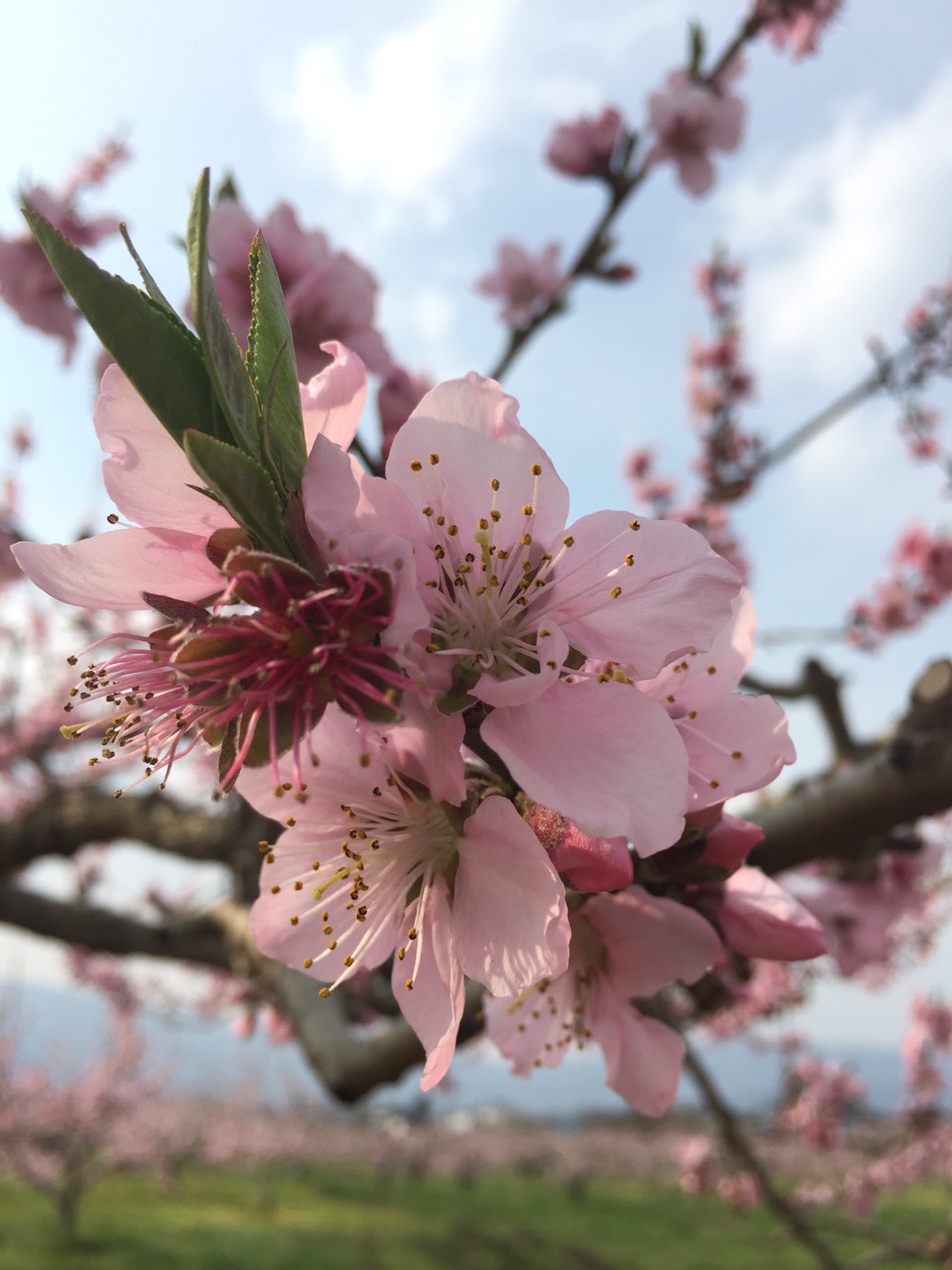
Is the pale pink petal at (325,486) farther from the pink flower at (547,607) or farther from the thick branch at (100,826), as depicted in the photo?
the thick branch at (100,826)

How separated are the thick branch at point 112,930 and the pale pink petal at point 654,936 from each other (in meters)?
2.15

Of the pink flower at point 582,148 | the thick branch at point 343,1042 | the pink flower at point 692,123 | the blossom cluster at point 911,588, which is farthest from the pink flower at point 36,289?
the blossom cluster at point 911,588

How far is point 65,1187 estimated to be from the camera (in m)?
9.49

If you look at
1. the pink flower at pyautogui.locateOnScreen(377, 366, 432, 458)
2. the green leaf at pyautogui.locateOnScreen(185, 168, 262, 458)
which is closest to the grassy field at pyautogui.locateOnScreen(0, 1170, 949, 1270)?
the pink flower at pyautogui.locateOnScreen(377, 366, 432, 458)

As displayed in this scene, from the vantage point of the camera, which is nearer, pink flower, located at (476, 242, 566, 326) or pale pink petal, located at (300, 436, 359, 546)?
pale pink petal, located at (300, 436, 359, 546)

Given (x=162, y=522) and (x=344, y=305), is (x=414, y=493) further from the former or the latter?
(x=344, y=305)

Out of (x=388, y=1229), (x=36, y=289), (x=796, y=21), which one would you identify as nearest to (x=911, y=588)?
(x=796, y=21)

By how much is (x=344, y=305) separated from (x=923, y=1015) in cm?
752

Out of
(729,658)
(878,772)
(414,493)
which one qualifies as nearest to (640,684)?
(729,658)

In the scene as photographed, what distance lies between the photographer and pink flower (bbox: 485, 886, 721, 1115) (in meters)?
0.62

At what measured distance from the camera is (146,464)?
476 millimetres

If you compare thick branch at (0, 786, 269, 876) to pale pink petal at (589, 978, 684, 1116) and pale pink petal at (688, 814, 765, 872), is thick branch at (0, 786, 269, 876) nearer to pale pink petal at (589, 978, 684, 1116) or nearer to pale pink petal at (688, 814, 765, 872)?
pale pink petal at (589, 978, 684, 1116)

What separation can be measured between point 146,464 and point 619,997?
0.50 meters

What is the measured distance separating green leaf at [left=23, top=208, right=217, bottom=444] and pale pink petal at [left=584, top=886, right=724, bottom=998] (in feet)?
1.38
